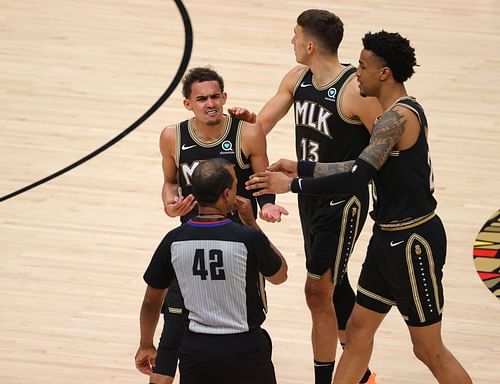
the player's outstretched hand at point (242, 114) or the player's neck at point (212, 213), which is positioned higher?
the player's outstretched hand at point (242, 114)

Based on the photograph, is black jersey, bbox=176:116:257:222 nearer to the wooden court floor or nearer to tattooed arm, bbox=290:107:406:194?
tattooed arm, bbox=290:107:406:194

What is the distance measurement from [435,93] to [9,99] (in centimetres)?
429

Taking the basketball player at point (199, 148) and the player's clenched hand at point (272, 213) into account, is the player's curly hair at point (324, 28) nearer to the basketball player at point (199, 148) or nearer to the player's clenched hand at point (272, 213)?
the basketball player at point (199, 148)

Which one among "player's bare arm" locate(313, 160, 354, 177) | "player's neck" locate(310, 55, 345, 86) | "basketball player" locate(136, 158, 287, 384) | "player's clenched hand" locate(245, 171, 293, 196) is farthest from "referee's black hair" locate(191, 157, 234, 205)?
"player's neck" locate(310, 55, 345, 86)

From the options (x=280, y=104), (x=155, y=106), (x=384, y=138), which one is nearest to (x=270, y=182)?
(x=384, y=138)

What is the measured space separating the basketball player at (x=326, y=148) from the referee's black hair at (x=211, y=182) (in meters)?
1.57

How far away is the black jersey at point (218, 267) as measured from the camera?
5.39 meters

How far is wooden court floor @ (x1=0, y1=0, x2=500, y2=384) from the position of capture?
25.9 ft

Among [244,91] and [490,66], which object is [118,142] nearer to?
[244,91]

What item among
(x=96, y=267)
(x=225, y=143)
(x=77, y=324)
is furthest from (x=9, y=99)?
(x=225, y=143)

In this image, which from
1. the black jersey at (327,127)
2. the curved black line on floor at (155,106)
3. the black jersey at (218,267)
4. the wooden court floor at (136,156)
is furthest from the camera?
the curved black line on floor at (155,106)

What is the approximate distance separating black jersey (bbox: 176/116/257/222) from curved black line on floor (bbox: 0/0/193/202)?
3.79 metres

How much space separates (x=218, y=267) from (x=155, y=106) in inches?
268

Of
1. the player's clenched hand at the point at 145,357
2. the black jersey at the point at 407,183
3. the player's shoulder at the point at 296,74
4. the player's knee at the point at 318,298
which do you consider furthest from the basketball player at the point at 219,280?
the player's shoulder at the point at 296,74
